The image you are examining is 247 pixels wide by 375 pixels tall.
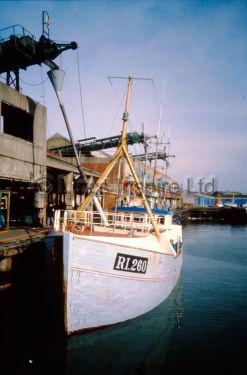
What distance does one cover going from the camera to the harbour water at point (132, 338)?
8.02 metres

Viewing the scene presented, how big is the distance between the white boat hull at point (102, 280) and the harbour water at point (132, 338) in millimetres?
672

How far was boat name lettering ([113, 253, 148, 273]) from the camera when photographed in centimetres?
905

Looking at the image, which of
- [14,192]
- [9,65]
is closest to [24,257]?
[14,192]

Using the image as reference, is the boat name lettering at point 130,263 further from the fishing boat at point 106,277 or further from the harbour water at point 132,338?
the harbour water at point 132,338

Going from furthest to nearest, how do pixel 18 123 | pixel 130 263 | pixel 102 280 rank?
1. pixel 18 123
2. pixel 130 263
3. pixel 102 280

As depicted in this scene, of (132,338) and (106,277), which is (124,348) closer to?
(132,338)

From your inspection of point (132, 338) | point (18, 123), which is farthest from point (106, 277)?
point (18, 123)

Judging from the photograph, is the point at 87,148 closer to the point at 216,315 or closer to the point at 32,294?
the point at 32,294

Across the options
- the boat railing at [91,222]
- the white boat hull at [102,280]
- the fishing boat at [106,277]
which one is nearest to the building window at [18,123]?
the boat railing at [91,222]

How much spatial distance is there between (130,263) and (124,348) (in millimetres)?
2822

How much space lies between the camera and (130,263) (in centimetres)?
938

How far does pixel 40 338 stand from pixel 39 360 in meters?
1.25

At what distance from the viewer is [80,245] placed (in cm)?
836

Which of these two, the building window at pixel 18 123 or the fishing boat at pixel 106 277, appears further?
the building window at pixel 18 123
